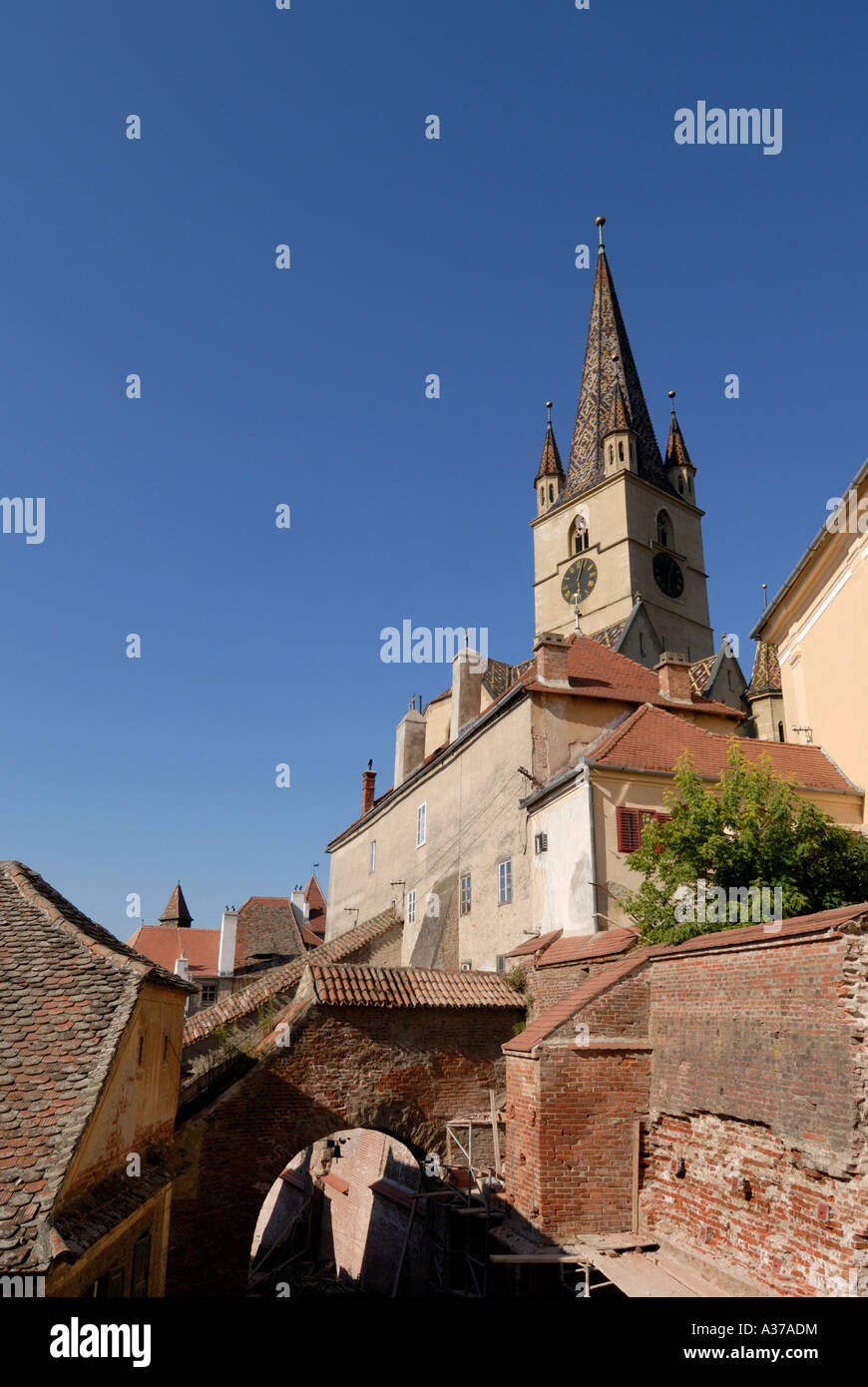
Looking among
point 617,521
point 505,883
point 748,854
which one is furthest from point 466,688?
point 617,521

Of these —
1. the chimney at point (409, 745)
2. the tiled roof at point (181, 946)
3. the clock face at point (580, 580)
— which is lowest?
the tiled roof at point (181, 946)

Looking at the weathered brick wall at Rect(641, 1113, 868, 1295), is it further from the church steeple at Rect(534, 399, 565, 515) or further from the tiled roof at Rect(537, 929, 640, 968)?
the church steeple at Rect(534, 399, 565, 515)

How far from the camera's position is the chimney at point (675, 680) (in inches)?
930

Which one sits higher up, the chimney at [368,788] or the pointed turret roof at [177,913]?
the chimney at [368,788]

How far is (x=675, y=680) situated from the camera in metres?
23.8

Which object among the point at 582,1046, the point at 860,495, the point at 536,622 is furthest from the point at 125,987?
the point at 536,622

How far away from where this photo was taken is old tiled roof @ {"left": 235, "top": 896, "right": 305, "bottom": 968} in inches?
1955

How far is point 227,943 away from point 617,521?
104 feet

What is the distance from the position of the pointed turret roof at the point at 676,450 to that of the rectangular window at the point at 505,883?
137 feet

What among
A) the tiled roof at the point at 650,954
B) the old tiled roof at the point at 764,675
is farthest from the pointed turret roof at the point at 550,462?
the tiled roof at the point at 650,954

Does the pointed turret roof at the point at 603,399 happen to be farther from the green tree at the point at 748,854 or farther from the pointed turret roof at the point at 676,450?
the green tree at the point at 748,854

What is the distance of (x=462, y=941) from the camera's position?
2359 cm

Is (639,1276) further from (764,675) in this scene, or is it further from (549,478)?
(549,478)
